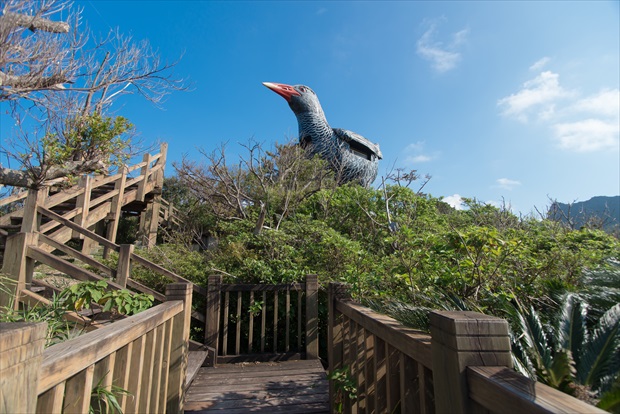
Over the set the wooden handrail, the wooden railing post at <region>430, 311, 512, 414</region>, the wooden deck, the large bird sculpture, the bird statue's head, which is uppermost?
the bird statue's head

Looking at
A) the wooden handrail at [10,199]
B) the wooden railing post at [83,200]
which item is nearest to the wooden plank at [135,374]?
the wooden railing post at [83,200]

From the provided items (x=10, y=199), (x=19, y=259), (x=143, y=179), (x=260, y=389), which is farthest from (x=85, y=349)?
(x=143, y=179)

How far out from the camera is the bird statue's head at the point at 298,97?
1170cm

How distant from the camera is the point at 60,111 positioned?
5.19m

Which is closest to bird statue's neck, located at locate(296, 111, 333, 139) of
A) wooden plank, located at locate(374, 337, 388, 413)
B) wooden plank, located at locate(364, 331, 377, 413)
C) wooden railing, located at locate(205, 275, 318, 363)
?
wooden railing, located at locate(205, 275, 318, 363)

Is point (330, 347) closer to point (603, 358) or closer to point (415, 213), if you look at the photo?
point (603, 358)

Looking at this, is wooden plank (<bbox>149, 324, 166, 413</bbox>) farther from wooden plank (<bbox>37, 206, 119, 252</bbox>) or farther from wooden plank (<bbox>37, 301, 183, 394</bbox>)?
wooden plank (<bbox>37, 206, 119, 252</bbox>)

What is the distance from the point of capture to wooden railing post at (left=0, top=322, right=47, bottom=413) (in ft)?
1.94

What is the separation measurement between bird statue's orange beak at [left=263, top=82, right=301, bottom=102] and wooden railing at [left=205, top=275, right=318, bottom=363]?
367 inches

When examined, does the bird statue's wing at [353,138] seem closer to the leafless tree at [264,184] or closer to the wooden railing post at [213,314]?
the leafless tree at [264,184]

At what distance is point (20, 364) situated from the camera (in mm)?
635

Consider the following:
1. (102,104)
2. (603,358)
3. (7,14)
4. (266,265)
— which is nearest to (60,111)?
(102,104)

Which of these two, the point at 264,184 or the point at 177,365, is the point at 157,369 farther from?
the point at 264,184

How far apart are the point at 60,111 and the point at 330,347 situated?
5812mm
